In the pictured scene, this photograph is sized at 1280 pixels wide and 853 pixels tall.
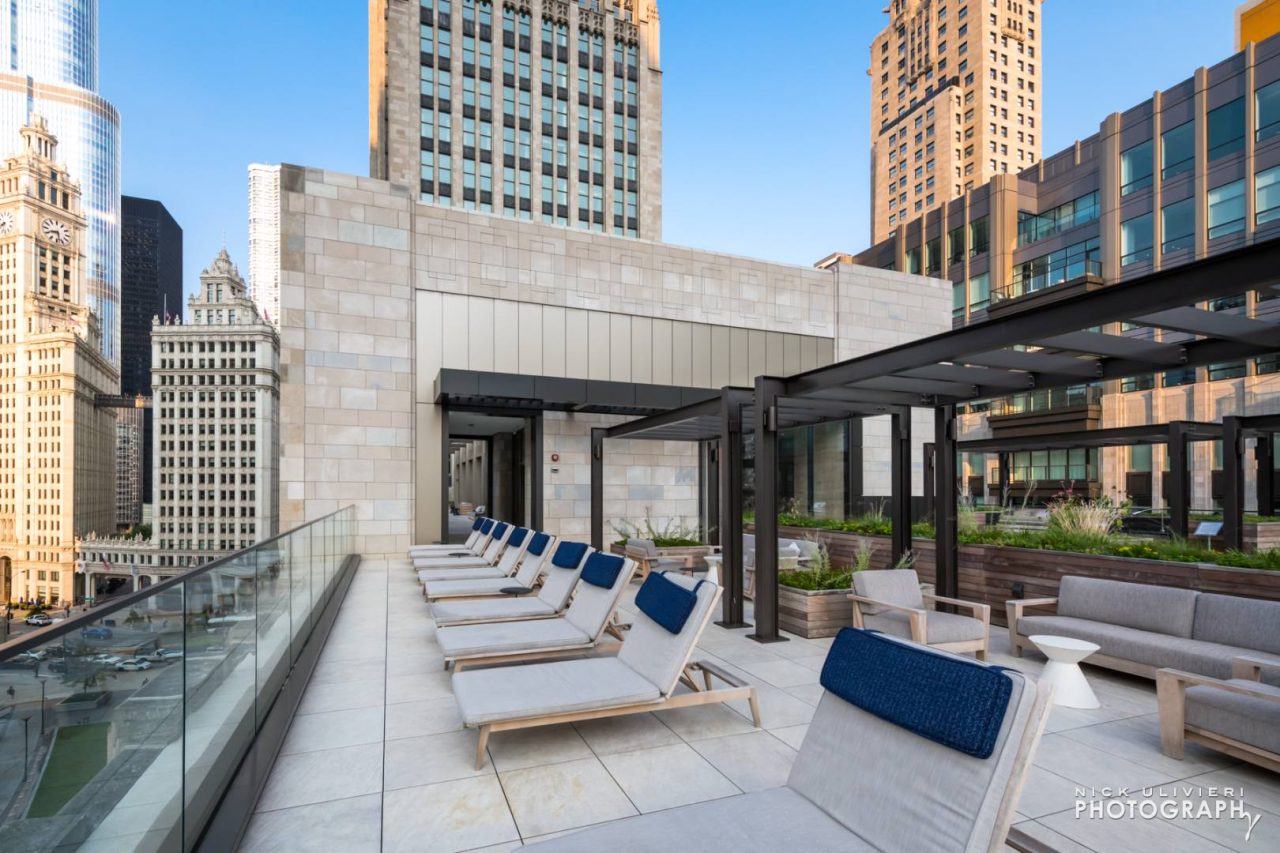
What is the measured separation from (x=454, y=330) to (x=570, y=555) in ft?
28.6

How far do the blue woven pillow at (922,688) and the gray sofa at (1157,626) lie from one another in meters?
→ 3.33

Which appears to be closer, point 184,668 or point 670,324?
point 184,668

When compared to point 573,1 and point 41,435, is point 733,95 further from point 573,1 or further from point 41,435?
point 41,435

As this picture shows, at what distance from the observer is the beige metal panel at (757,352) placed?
1634 centimetres

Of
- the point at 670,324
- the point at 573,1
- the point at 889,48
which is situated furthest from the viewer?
the point at 889,48

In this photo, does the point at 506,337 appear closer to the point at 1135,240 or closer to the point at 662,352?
the point at 662,352

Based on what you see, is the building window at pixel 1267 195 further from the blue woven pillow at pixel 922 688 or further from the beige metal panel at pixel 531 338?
the blue woven pillow at pixel 922 688

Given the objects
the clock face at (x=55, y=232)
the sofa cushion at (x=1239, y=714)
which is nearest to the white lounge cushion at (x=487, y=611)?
the sofa cushion at (x=1239, y=714)

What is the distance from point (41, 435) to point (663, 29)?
59.8 metres

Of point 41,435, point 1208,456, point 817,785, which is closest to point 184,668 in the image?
point 817,785

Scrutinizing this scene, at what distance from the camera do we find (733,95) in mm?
38969

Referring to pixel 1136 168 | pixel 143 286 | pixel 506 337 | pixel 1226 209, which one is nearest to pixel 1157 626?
pixel 506 337

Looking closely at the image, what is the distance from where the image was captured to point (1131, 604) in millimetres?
5137

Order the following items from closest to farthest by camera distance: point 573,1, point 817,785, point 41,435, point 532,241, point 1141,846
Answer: point 817,785 → point 1141,846 → point 532,241 → point 573,1 → point 41,435
